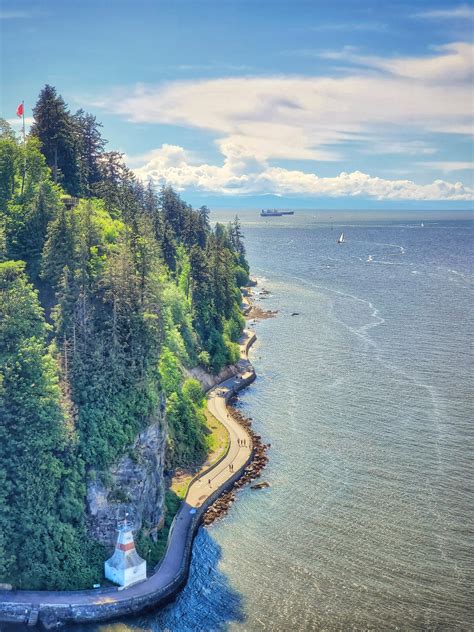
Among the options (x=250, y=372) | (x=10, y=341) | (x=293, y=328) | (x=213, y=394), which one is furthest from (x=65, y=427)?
(x=293, y=328)

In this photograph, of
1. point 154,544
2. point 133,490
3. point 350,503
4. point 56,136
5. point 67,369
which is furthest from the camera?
point 56,136

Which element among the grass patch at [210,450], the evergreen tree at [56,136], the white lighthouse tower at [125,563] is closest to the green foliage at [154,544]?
the white lighthouse tower at [125,563]

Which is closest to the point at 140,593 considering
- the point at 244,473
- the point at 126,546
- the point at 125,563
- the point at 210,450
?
the point at 125,563

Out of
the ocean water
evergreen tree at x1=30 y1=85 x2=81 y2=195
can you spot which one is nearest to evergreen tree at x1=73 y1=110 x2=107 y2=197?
evergreen tree at x1=30 y1=85 x2=81 y2=195

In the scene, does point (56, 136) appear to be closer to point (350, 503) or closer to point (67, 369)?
point (67, 369)

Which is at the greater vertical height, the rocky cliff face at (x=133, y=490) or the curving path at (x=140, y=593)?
the rocky cliff face at (x=133, y=490)

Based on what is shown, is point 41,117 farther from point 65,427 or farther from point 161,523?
point 161,523

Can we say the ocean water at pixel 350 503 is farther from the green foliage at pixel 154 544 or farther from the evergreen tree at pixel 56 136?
the evergreen tree at pixel 56 136
